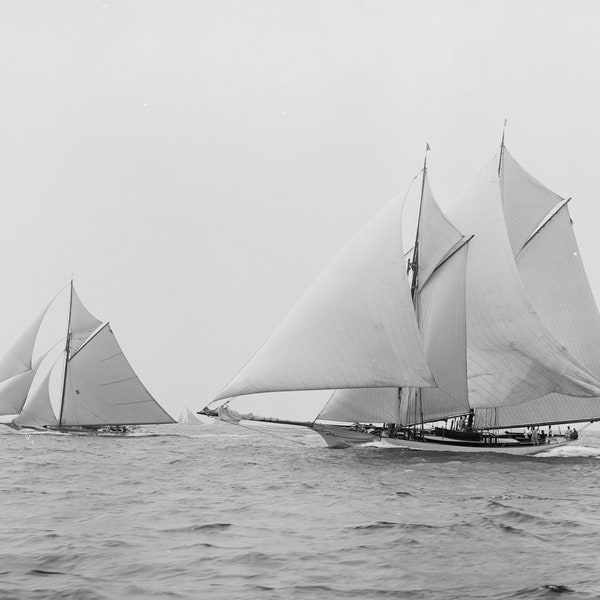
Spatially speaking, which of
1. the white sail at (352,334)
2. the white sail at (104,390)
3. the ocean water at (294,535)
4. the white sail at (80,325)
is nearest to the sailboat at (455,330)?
the white sail at (352,334)

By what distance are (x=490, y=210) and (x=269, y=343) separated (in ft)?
48.6

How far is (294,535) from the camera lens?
15.0m

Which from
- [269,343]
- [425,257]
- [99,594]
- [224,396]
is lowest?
[99,594]

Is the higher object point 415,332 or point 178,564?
point 415,332

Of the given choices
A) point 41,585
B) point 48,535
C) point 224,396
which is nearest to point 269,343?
point 224,396

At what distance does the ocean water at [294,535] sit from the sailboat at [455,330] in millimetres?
8592

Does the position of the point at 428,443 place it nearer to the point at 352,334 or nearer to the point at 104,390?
the point at 352,334

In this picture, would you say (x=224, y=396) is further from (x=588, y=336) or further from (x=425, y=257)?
(x=588, y=336)

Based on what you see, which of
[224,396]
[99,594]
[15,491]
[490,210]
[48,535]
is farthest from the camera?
[490,210]

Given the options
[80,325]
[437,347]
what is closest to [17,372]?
[80,325]

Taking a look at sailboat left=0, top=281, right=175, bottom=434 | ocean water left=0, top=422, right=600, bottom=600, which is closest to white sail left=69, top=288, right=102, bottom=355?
sailboat left=0, top=281, right=175, bottom=434

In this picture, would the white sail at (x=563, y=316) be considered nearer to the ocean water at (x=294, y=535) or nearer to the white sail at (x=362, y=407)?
the white sail at (x=362, y=407)

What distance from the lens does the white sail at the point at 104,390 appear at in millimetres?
61281

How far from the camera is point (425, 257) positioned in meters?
45.5
